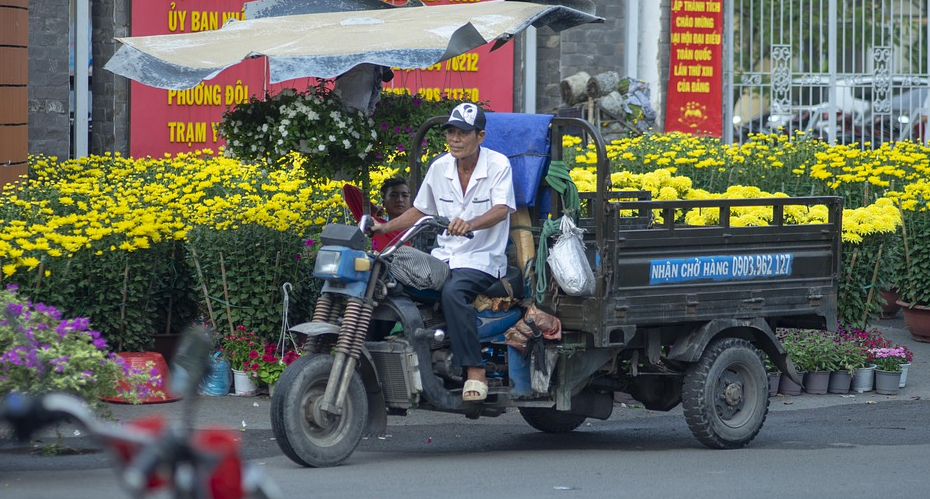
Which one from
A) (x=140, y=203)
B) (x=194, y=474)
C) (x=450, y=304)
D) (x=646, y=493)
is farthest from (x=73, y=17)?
(x=194, y=474)

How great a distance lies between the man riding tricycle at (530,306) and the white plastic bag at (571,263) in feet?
0.06

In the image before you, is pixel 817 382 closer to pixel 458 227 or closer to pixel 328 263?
pixel 458 227

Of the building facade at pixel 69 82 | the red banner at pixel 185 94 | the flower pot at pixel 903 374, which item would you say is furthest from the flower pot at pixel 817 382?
the building facade at pixel 69 82

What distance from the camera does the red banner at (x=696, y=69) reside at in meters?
18.5

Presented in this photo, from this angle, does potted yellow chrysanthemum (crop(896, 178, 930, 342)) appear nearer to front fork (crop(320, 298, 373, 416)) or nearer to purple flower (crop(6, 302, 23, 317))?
front fork (crop(320, 298, 373, 416))

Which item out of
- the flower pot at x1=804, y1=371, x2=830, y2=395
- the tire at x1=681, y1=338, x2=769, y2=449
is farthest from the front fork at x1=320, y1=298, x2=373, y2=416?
the flower pot at x1=804, y1=371, x2=830, y2=395

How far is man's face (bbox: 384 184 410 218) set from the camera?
8.35m

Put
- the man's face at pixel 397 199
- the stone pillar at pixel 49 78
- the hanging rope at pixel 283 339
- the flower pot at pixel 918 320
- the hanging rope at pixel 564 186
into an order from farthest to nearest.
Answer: the stone pillar at pixel 49 78 < the flower pot at pixel 918 320 < the hanging rope at pixel 283 339 < the man's face at pixel 397 199 < the hanging rope at pixel 564 186

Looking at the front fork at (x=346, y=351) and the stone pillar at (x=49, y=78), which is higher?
the stone pillar at (x=49, y=78)

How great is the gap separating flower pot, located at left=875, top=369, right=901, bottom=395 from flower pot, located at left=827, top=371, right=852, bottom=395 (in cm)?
24

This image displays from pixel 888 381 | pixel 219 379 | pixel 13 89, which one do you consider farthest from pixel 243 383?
pixel 888 381

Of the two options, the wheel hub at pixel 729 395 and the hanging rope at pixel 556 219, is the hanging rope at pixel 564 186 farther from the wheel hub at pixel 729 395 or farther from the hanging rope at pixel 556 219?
the wheel hub at pixel 729 395

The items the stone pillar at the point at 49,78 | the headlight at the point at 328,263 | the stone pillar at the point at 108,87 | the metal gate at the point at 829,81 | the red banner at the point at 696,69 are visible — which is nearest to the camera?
the headlight at the point at 328,263

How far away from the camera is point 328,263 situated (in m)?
6.77
